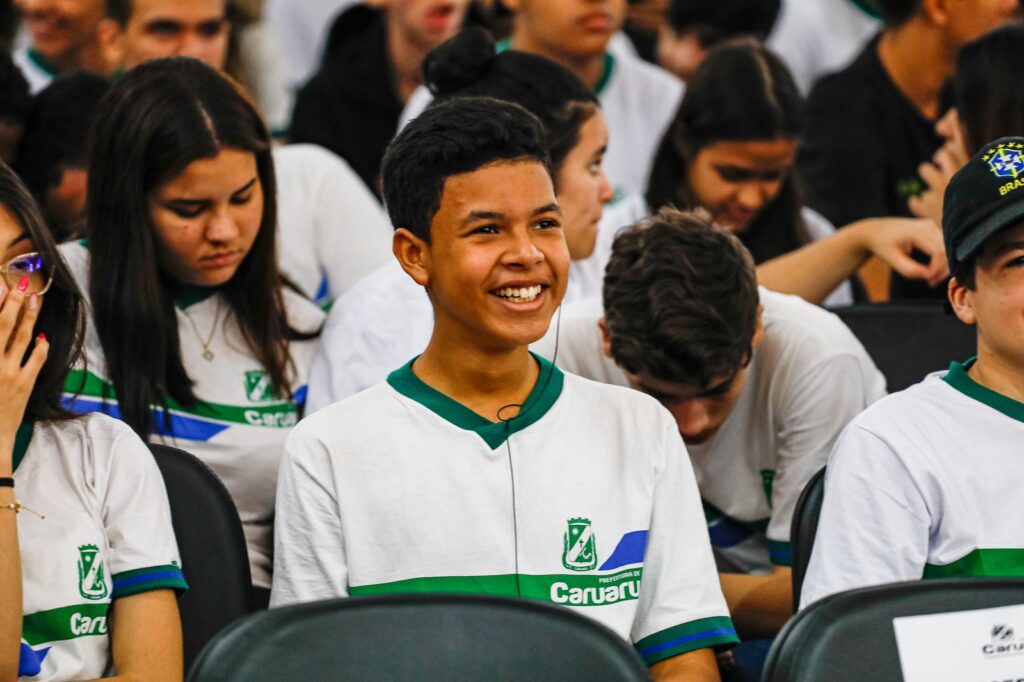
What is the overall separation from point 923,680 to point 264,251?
5.12 feet

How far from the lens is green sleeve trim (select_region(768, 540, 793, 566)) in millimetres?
2598

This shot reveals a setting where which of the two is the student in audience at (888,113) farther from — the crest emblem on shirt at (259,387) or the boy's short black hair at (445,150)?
the boy's short black hair at (445,150)

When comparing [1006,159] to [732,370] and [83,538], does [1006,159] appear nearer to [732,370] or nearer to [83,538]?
[732,370]

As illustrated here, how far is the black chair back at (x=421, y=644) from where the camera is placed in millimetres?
1730

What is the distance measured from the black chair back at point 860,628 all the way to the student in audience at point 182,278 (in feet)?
3.79

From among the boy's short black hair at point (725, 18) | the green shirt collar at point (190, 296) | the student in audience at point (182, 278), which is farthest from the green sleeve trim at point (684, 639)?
the boy's short black hair at point (725, 18)

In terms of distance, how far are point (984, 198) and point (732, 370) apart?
51 cm

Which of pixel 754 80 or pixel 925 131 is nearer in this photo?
pixel 754 80

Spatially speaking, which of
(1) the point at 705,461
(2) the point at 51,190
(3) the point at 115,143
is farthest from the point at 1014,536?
(2) the point at 51,190

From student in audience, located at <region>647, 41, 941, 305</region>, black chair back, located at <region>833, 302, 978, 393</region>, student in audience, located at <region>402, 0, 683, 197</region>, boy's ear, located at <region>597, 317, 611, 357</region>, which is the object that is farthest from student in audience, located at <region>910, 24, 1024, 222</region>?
boy's ear, located at <region>597, 317, 611, 357</region>

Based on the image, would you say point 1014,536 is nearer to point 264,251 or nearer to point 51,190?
point 264,251

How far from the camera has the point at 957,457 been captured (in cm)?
216

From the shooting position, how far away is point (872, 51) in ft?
14.3

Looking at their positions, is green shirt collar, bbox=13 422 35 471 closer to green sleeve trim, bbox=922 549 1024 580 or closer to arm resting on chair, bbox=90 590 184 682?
arm resting on chair, bbox=90 590 184 682
